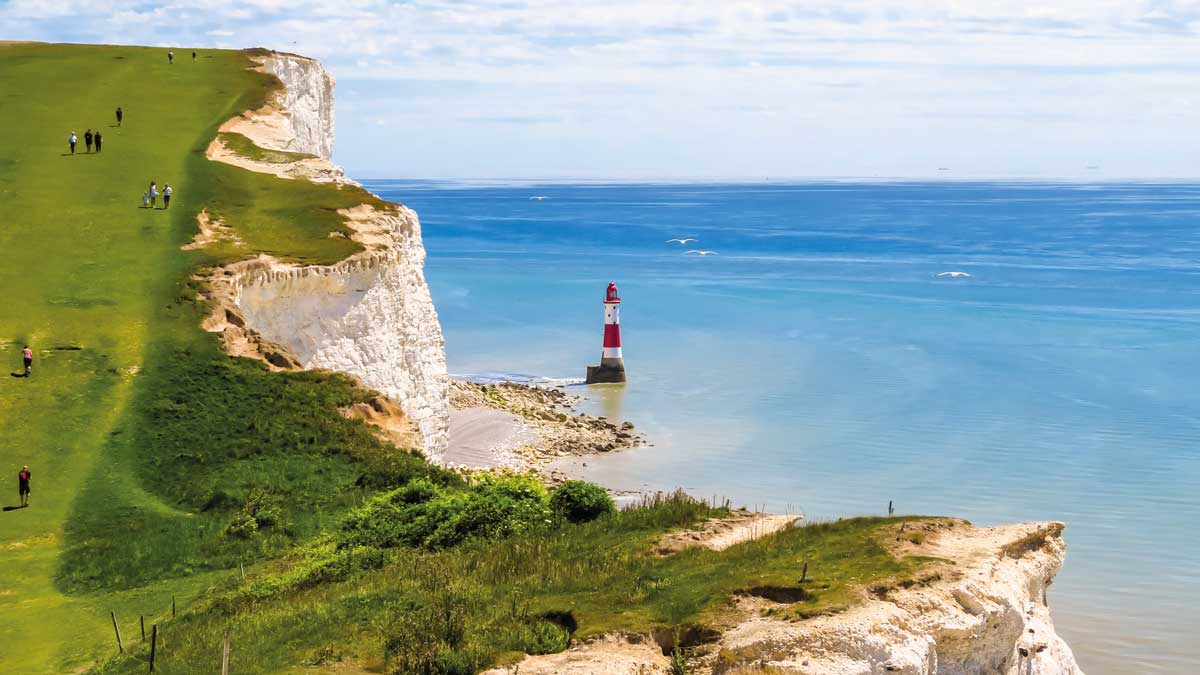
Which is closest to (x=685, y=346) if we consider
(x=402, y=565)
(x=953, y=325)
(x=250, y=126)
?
(x=953, y=325)

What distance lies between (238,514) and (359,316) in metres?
12.4

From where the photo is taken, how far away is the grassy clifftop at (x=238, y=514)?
18.1 meters

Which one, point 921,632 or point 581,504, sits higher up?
point 921,632

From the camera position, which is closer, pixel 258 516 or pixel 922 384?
pixel 258 516

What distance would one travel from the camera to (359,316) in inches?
1523

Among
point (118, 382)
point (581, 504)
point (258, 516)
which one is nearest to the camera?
point (581, 504)

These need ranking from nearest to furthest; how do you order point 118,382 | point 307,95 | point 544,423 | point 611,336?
point 118,382 < point 544,423 < point 611,336 < point 307,95

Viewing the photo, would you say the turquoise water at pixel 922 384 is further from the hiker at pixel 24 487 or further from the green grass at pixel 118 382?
the hiker at pixel 24 487

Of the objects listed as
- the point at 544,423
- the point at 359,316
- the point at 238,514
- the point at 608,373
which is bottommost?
the point at 544,423

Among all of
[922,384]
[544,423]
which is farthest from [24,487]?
[922,384]

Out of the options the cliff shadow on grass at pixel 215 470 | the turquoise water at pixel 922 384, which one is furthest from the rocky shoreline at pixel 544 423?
the cliff shadow on grass at pixel 215 470

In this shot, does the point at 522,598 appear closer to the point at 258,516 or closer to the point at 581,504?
the point at 581,504

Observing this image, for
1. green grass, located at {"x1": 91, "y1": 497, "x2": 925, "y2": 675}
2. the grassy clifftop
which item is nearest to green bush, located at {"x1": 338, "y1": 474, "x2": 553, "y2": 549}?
the grassy clifftop

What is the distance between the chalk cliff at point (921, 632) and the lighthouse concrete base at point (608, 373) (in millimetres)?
46923
